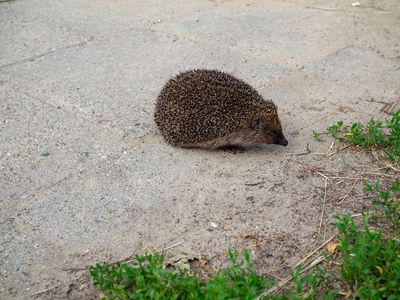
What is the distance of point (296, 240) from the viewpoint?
388 centimetres

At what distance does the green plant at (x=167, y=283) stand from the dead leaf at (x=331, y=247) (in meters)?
0.58

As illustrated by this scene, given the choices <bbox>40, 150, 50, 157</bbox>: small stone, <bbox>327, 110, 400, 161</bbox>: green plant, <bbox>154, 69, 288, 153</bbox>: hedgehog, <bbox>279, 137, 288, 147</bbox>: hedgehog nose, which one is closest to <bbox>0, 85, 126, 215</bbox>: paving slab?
<bbox>40, 150, 50, 157</bbox>: small stone

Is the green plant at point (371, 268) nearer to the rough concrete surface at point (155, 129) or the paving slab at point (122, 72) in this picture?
the rough concrete surface at point (155, 129)

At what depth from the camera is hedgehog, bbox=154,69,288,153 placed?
4.98 meters

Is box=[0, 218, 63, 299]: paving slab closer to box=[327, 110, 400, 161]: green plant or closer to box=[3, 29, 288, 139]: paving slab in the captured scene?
box=[3, 29, 288, 139]: paving slab

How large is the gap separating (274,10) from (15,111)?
4567 mm

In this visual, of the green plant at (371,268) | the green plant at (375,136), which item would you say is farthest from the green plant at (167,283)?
the green plant at (375,136)

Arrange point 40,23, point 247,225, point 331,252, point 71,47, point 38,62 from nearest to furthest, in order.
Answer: point 331,252
point 247,225
point 38,62
point 71,47
point 40,23

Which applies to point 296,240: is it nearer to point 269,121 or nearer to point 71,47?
point 269,121

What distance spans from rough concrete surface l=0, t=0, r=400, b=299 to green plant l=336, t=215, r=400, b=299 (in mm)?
466

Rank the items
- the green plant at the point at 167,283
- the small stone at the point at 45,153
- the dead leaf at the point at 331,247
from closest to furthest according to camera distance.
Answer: the green plant at the point at 167,283, the dead leaf at the point at 331,247, the small stone at the point at 45,153

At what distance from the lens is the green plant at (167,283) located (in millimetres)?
3076

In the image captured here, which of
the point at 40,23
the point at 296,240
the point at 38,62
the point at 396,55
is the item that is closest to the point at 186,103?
the point at 296,240

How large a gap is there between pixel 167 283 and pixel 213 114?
2106 millimetres
